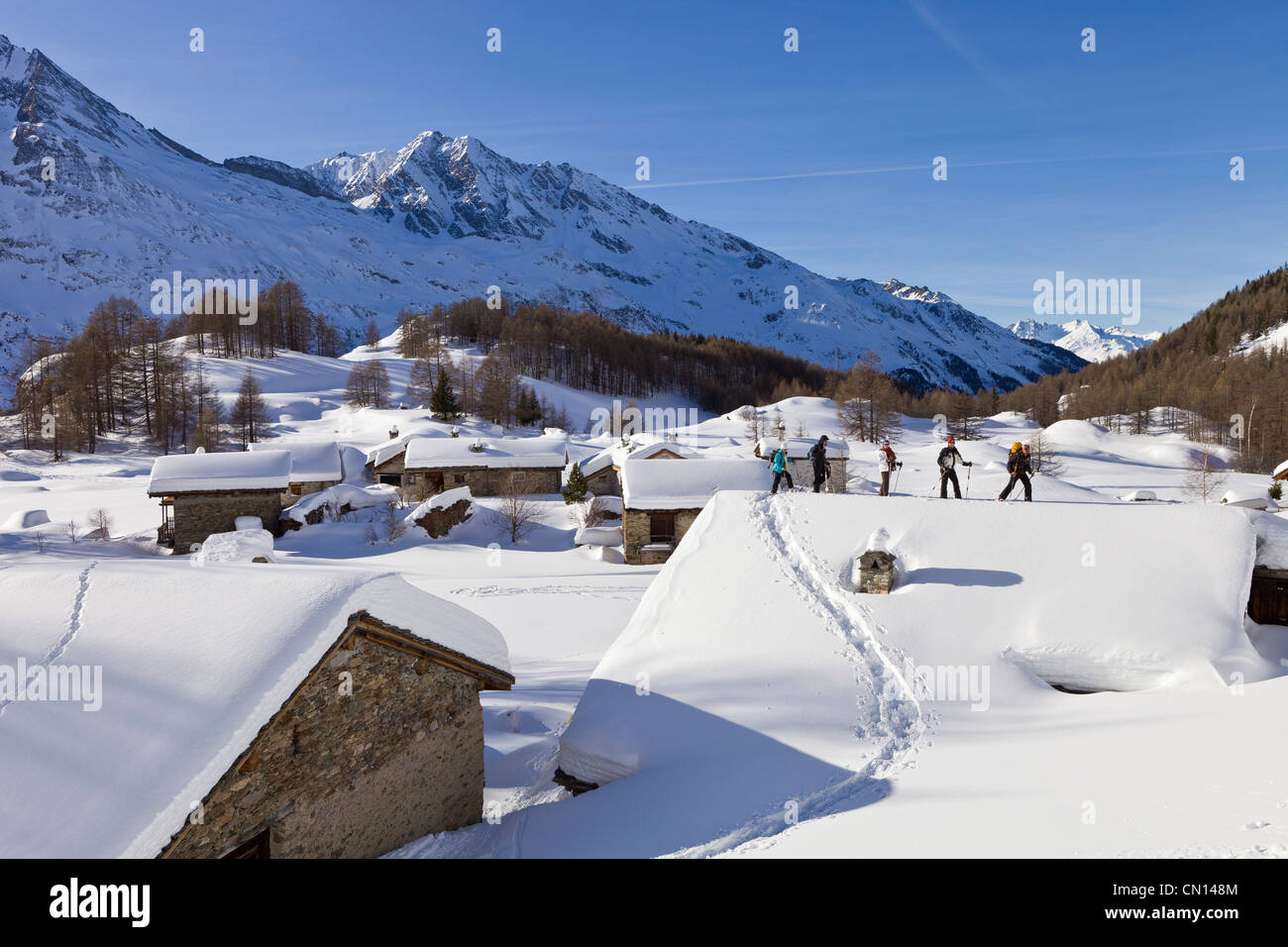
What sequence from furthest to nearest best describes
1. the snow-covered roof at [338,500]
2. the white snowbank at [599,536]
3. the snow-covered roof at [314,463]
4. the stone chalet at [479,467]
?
the snow-covered roof at [314,463], the stone chalet at [479,467], the snow-covered roof at [338,500], the white snowbank at [599,536]

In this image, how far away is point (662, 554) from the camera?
28.1m

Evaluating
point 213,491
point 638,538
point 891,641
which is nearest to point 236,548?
point 213,491

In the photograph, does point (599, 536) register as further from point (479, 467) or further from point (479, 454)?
A: point (479, 454)

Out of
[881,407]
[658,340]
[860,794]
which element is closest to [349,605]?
[860,794]

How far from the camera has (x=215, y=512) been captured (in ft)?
→ 109

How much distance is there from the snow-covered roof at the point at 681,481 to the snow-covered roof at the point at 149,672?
64.4 ft

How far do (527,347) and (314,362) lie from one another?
31.3 meters

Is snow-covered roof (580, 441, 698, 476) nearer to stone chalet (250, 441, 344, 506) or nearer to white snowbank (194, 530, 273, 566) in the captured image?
stone chalet (250, 441, 344, 506)

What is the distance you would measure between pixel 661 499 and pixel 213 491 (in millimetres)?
22184

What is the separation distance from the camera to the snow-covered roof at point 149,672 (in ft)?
17.3

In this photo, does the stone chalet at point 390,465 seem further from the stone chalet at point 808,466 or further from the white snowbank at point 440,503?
the stone chalet at point 808,466

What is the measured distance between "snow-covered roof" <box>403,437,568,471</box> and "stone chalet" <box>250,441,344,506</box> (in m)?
5.43

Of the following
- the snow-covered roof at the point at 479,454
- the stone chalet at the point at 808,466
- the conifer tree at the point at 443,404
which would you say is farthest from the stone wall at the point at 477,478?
the conifer tree at the point at 443,404
